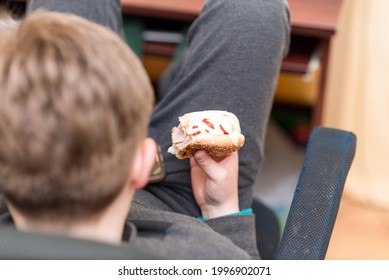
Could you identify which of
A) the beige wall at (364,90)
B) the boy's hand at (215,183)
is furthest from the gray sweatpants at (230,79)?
the beige wall at (364,90)

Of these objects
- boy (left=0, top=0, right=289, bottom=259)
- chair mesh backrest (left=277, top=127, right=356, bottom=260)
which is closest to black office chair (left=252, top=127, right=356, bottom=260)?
chair mesh backrest (left=277, top=127, right=356, bottom=260)

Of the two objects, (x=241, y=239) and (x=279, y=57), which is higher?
(x=279, y=57)

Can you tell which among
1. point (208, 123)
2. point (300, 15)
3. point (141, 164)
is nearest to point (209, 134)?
point (208, 123)

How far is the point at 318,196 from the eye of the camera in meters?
0.85

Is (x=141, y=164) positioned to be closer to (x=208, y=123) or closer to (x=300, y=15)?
(x=208, y=123)

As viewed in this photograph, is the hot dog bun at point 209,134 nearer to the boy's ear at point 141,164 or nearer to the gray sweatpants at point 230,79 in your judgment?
the gray sweatpants at point 230,79

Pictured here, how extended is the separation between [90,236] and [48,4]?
1.94 feet

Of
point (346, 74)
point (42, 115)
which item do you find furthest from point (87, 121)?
point (346, 74)

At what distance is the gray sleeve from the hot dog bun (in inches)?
4.1

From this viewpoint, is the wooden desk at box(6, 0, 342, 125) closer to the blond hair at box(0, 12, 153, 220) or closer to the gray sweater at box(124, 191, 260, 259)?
Answer: the gray sweater at box(124, 191, 260, 259)

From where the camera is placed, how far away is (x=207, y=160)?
0.96 m

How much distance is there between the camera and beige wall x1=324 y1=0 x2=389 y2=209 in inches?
69.1

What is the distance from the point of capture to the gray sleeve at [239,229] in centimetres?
93
